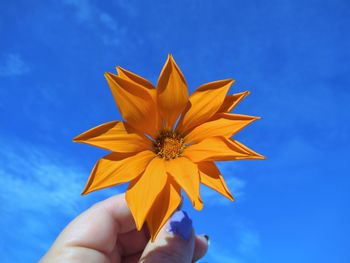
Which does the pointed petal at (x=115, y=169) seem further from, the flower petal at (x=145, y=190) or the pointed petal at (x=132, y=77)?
the pointed petal at (x=132, y=77)

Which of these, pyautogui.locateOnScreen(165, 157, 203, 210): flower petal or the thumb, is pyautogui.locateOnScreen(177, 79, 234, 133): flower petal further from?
the thumb

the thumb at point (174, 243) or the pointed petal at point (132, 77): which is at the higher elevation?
the pointed petal at point (132, 77)

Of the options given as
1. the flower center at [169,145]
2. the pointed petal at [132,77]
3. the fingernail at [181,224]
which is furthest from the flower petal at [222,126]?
the fingernail at [181,224]

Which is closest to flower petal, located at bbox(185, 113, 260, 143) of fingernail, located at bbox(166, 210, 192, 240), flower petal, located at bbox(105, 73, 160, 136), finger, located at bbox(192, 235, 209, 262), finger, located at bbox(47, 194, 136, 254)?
flower petal, located at bbox(105, 73, 160, 136)

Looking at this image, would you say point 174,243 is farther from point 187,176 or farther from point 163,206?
point 187,176

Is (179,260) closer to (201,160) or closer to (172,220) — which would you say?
(172,220)

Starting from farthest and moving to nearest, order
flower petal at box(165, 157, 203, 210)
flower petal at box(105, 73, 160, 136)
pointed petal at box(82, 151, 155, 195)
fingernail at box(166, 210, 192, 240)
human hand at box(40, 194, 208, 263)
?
fingernail at box(166, 210, 192, 240), human hand at box(40, 194, 208, 263), flower petal at box(105, 73, 160, 136), pointed petal at box(82, 151, 155, 195), flower petal at box(165, 157, 203, 210)
